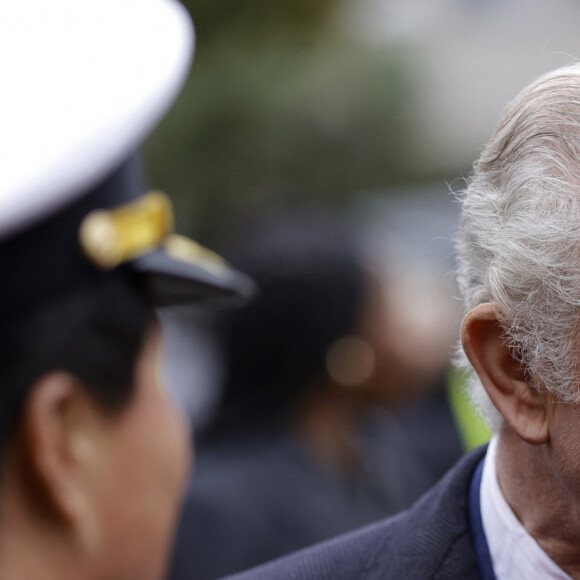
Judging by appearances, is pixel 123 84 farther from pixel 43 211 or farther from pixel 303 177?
pixel 303 177

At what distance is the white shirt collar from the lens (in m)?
1.72

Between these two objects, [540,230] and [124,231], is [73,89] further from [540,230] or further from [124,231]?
[540,230]

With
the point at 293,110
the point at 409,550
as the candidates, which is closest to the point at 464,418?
the point at 409,550

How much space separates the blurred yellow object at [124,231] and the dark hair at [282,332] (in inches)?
37.4

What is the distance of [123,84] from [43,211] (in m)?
0.27

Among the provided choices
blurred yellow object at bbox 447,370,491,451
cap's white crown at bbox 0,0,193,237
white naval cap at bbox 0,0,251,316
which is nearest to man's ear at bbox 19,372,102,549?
white naval cap at bbox 0,0,251,316

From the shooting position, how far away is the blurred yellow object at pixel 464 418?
3.60m

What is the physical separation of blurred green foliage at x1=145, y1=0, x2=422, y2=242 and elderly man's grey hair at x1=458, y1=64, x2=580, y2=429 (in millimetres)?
5286

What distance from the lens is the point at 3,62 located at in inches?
65.5

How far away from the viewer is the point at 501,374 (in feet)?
5.74

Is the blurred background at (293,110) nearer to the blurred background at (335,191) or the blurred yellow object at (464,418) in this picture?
the blurred background at (335,191)

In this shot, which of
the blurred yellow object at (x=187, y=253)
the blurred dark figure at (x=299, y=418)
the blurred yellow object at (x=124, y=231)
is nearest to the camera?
the blurred yellow object at (x=124, y=231)

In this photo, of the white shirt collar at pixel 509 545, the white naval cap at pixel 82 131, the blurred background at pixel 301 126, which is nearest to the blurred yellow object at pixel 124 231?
the white naval cap at pixel 82 131

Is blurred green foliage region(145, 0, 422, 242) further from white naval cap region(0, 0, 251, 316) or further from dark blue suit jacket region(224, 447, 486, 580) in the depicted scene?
dark blue suit jacket region(224, 447, 486, 580)
